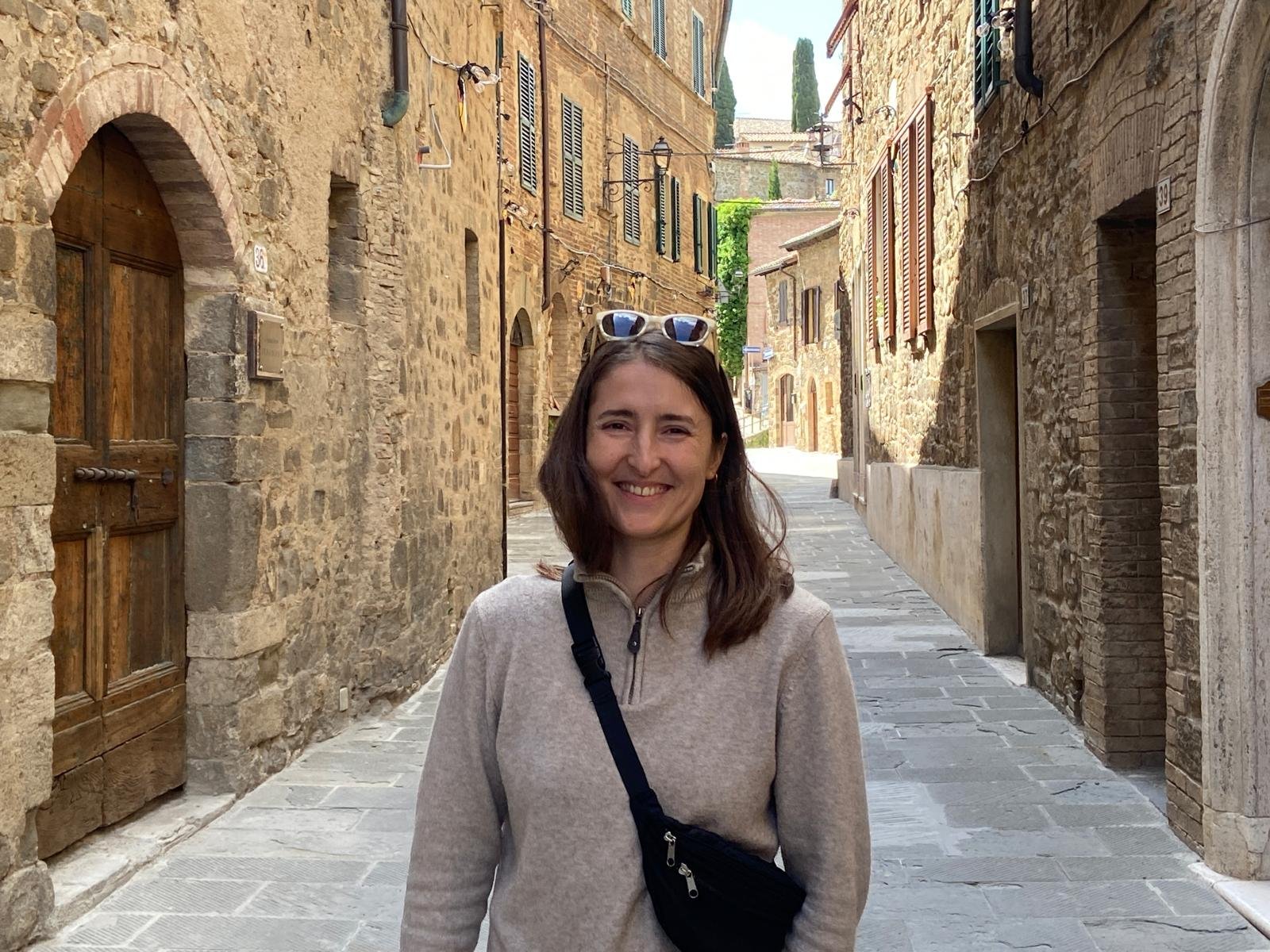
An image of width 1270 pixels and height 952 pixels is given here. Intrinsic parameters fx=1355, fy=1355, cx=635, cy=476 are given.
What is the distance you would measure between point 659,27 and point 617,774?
81.7ft

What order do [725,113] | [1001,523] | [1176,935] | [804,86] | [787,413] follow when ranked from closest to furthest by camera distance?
[1176,935], [1001,523], [787,413], [725,113], [804,86]

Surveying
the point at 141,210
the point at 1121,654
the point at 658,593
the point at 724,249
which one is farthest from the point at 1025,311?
the point at 724,249

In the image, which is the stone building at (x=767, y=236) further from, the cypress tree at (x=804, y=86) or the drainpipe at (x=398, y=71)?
the drainpipe at (x=398, y=71)

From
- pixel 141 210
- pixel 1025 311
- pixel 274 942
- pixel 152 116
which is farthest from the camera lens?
pixel 1025 311

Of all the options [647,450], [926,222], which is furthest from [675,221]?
[647,450]

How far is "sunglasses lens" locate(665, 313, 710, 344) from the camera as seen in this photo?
1.94 meters

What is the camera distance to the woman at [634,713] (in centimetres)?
172

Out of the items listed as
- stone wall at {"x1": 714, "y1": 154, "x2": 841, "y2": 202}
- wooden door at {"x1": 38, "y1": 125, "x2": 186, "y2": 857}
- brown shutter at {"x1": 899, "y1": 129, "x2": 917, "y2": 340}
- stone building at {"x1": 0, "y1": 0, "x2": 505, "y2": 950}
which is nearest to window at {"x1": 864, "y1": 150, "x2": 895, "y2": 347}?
brown shutter at {"x1": 899, "y1": 129, "x2": 917, "y2": 340}

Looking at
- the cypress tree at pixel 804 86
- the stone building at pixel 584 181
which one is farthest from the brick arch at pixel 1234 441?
the cypress tree at pixel 804 86

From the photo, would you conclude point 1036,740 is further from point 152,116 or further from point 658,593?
point 658,593

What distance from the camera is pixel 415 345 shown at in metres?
8.01

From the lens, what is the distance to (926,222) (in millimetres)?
11102

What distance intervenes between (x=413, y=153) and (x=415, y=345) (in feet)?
3.72

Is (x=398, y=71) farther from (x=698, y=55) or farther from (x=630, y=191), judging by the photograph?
(x=698, y=55)
